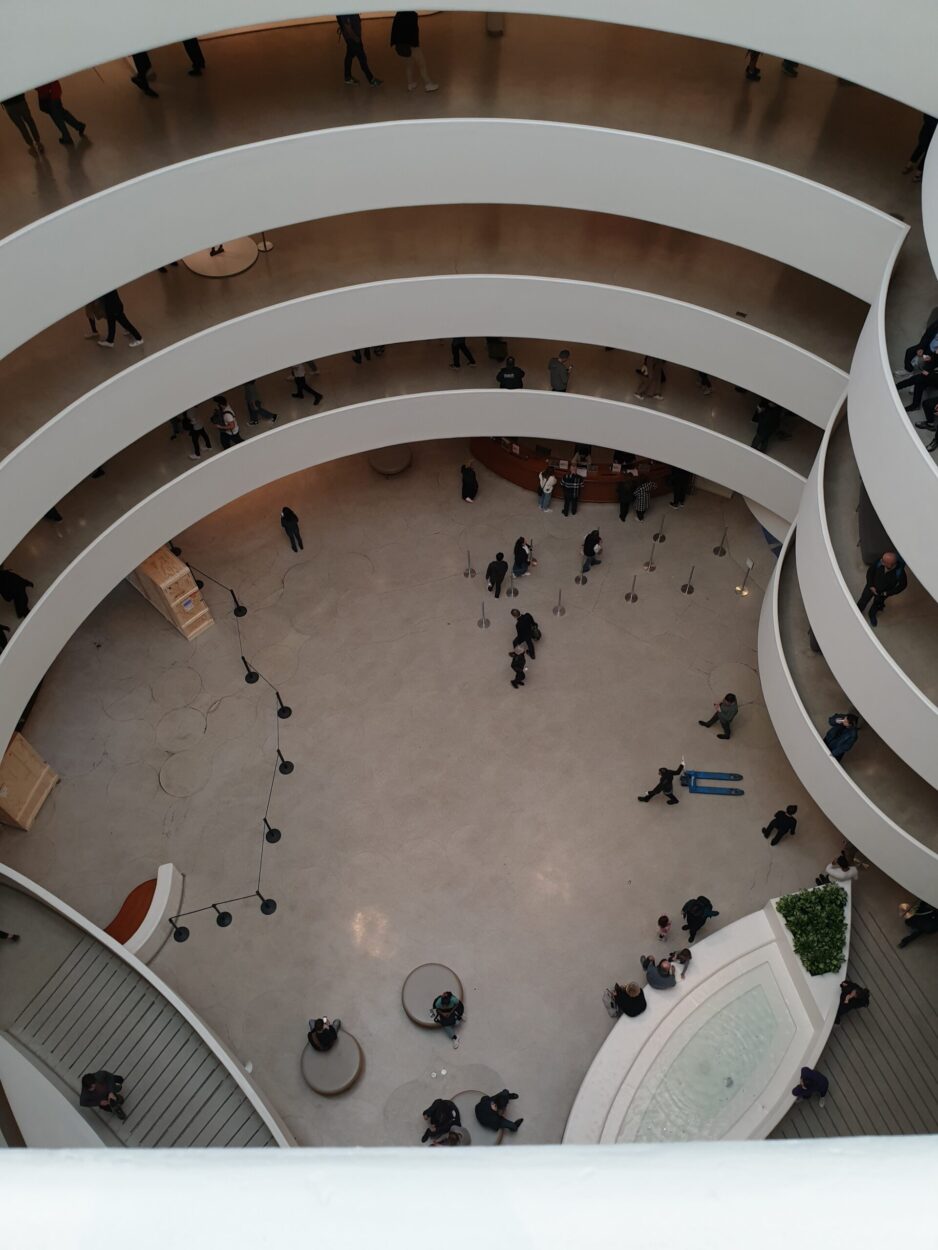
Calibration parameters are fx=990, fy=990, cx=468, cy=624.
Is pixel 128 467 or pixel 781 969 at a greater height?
pixel 128 467

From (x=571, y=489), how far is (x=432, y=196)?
731cm

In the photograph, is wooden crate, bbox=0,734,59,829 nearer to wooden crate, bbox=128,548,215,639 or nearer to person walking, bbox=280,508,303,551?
wooden crate, bbox=128,548,215,639

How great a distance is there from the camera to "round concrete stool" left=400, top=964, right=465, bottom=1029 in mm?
14922

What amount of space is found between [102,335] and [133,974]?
9.97 m

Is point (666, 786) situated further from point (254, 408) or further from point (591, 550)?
point (254, 408)

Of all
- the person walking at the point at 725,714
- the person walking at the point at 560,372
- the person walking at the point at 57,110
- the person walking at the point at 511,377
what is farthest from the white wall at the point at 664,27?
the person walking at the point at 725,714

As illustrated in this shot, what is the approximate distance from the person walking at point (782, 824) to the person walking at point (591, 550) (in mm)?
6204

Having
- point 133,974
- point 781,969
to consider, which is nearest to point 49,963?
point 133,974

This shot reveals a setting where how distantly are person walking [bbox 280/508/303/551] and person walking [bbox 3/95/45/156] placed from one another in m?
7.72

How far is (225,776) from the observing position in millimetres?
17625

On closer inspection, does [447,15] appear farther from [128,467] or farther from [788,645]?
[788,645]

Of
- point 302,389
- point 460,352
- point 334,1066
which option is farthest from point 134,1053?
point 460,352

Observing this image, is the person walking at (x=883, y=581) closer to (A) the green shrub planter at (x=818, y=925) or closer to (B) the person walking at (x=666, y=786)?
(A) the green shrub planter at (x=818, y=925)

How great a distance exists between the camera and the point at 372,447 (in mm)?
18875
